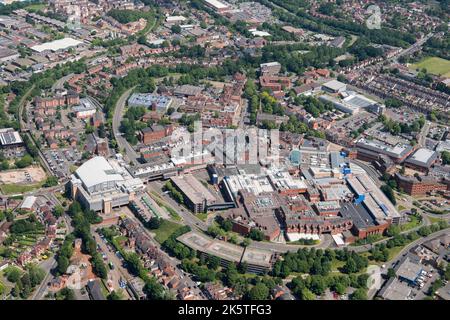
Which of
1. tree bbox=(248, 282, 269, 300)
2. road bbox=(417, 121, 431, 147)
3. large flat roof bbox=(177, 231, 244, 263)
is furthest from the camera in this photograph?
road bbox=(417, 121, 431, 147)

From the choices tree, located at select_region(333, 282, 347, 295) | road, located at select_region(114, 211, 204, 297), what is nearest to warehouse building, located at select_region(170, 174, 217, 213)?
road, located at select_region(114, 211, 204, 297)

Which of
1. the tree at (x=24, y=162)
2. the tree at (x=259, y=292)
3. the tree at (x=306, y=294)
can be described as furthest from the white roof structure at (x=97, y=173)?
the tree at (x=306, y=294)

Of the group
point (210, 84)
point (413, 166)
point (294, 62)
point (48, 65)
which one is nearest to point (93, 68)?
point (48, 65)

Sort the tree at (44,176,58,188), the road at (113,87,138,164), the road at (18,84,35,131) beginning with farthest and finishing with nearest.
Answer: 1. the road at (18,84,35,131)
2. the road at (113,87,138,164)
3. the tree at (44,176,58,188)

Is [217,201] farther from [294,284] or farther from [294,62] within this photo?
[294,62]

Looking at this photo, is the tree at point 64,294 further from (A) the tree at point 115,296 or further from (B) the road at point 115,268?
(B) the road at point 115,268

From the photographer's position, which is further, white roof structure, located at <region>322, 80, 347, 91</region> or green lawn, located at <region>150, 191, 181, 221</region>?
white roof structure, located at <region>322, 80, 347, 91</region>

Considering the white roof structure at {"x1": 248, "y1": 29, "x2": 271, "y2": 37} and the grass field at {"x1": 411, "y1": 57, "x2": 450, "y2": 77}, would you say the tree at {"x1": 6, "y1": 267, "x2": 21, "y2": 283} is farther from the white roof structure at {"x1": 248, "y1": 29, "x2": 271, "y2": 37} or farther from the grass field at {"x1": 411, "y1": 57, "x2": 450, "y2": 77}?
the white roof structure at {"x1": 248, "y1": 29, "x2": 271, "y2": 37}
